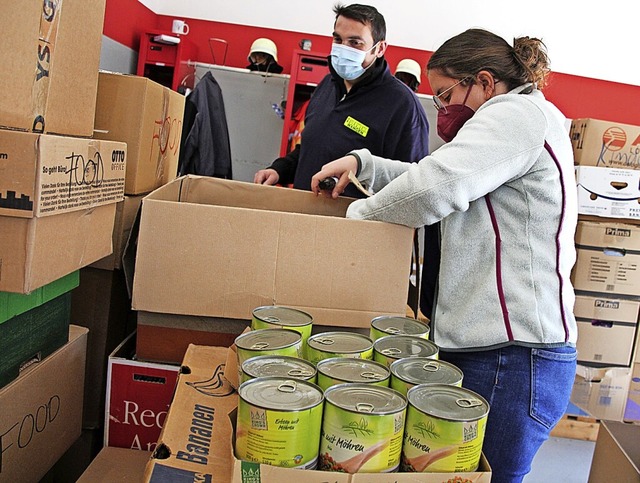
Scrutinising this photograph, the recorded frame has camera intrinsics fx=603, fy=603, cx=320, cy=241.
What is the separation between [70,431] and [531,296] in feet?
4.18

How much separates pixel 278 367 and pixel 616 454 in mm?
839

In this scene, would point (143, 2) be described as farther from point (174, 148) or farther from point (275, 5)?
point (174, 148)

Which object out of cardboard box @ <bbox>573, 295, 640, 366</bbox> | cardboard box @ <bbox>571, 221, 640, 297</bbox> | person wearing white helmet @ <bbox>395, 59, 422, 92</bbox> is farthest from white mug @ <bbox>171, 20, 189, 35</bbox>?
cardboard box @ <bbox>573, 295, 640, 366</bbox>

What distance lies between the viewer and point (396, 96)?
89.7 inches

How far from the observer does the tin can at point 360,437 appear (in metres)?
0.78

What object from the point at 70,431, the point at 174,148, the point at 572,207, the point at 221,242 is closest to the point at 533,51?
the point at 572,207

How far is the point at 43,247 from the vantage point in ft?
3.74

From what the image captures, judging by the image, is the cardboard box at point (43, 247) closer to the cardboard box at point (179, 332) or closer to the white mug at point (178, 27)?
the cardboard box at point (179, 332)

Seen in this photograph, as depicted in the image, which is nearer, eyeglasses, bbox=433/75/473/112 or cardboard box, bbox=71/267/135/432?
eyeglasses, bbox=433/75/473/112

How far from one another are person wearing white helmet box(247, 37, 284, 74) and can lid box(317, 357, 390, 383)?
401 cm

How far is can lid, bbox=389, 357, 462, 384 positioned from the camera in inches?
38.4

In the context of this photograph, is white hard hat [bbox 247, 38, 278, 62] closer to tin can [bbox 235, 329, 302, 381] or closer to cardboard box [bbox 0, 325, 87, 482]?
cardboard box [bbox 0, 325, 87, 482]

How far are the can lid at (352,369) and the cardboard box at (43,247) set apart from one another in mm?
569

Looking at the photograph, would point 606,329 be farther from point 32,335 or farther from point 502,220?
point 32,335
